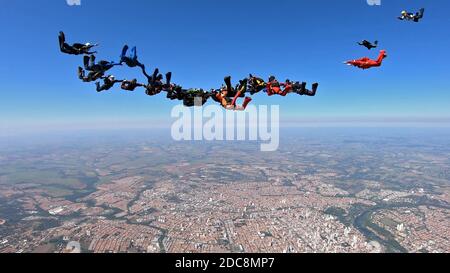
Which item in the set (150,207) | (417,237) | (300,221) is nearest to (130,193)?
(150,207)

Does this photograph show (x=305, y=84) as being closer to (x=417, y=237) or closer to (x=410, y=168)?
(x=417, y=237)

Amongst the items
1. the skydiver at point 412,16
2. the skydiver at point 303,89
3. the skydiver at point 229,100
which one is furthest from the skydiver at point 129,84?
the skydiver at point 412,16

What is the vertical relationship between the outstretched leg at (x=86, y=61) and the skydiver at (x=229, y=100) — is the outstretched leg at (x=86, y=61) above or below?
above

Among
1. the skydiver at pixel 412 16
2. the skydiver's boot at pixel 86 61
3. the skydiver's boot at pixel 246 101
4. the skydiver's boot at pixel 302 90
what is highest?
the skydiver at pixel 412 16

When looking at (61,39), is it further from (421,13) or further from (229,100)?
(421,13)

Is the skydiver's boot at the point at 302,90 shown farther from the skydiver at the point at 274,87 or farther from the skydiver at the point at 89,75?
the skydiver at the point at 89,75

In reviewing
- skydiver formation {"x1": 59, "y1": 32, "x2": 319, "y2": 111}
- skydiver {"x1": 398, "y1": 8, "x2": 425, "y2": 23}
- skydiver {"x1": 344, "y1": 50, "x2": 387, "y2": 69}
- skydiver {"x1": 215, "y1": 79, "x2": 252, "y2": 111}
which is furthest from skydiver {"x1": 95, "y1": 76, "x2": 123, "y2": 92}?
skydiver {"x1": 398, "y1": 8, "x2": 425, "y2": 23}

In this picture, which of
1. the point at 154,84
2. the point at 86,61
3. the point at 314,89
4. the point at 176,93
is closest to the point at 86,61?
the point at 86,61

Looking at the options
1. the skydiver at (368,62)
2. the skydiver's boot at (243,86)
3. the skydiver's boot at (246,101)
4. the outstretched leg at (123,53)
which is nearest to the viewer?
the outstretched leg at (123,53)
